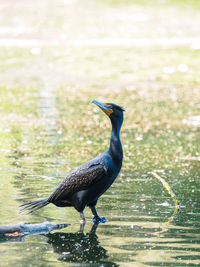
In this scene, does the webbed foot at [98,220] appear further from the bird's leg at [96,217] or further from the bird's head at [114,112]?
the bird's head at [114,112]

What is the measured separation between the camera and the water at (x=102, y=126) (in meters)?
7.88

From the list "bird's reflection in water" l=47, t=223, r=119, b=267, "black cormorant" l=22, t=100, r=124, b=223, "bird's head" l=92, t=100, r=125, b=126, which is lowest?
"bird's reflection in water" l=47, t=223, r=119, b=267

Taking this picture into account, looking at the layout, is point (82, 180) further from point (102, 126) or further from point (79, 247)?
point (102, 126)

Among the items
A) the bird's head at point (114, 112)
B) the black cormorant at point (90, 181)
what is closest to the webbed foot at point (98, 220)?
the black cormorant at point (90, 181)

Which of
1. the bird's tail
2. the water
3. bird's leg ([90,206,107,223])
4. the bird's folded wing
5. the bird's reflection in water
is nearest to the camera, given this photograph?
the bird's reflection in water

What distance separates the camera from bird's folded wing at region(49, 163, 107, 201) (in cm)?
856

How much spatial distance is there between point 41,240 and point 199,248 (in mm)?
1862

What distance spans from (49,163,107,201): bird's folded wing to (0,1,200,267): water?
45cm

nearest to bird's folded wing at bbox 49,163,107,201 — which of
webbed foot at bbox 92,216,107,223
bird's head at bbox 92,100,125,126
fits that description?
webbed foot at bbox 92,216,107,223

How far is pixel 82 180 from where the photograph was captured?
8.62 metres

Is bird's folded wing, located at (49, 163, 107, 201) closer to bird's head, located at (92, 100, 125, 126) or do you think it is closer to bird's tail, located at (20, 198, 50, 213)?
bird's tail, located at (20, 198, 50, 213)

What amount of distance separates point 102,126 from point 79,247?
10308mm

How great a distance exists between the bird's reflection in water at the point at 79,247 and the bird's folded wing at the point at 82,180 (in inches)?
20.4

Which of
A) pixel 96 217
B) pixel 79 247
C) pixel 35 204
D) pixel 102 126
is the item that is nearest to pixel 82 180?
pixel 96 217
